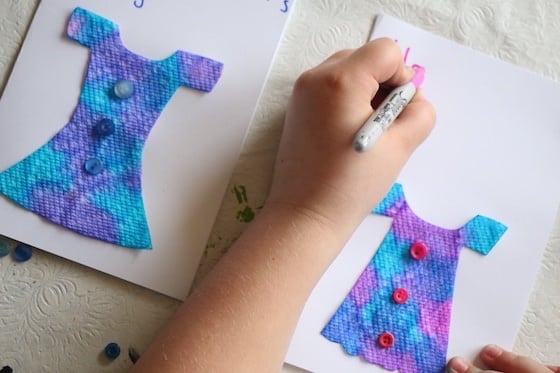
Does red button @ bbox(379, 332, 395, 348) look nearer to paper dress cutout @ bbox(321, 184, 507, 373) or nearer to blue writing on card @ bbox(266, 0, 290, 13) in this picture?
paper dress cutout @ bbox(321, 184, 507, 373)

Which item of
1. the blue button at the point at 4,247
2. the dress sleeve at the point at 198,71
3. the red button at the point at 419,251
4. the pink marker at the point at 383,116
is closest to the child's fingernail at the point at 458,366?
the red button at the point at 419,251

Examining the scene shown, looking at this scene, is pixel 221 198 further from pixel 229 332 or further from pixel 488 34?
pixel 488 34

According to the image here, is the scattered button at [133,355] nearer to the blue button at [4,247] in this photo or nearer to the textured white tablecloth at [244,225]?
the textured white tablecloth at [244,225]

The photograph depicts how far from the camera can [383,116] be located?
1.75 ft

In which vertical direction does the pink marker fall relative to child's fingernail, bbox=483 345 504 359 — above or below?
above

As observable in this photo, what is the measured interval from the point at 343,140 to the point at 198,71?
0.68 feet

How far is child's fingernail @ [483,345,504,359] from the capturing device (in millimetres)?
616

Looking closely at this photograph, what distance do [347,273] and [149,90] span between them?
1.03 feet

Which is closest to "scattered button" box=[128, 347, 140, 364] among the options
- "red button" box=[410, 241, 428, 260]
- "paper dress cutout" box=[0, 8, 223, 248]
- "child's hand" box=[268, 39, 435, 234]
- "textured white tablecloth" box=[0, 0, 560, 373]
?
"textured white tablecloth" box=[0, 0, 560, 373]

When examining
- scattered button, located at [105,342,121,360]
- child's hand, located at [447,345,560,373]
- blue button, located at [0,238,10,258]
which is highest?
child's hand, located at [447,345,560,373]

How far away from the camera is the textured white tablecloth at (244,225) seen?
0.61 meters

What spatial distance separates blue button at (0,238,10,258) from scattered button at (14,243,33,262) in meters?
0.01

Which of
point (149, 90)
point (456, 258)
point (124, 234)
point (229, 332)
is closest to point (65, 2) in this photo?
point (149, 90)

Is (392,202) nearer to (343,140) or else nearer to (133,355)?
(343,140)
